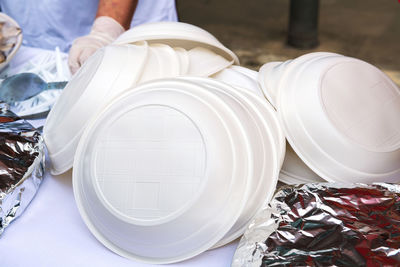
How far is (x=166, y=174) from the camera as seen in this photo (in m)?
0.79

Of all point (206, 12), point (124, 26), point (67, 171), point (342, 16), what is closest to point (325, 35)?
point (342, 16)

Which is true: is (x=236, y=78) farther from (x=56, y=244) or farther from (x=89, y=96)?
(x=56, y=244)

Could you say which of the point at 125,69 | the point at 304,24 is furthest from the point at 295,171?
the point at 304,24

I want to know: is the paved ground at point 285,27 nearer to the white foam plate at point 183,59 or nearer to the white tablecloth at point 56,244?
the white foam plate at point 183,59

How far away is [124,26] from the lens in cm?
162

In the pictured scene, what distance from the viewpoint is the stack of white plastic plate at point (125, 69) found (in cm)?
94

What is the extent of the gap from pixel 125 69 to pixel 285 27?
3541mm

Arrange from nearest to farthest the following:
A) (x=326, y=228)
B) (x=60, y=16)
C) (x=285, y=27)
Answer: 1. (x=326, y=228)
2. (x=60, y=16)
3. (x=285, y=27)

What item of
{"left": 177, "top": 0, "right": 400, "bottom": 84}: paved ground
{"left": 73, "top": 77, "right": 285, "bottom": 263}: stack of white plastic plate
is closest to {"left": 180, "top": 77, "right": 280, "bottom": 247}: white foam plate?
{"left": 73, "top": 77, "right": 285, "bottom": 263}: stack of white plastic plate

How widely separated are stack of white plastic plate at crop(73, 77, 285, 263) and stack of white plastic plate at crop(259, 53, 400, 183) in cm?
6

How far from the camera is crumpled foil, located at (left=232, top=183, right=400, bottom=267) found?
73cm

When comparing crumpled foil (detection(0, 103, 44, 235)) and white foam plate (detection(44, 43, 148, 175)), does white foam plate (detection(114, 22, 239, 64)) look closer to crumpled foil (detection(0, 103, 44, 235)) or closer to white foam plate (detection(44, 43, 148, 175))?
white foam plate (detection(44, 43, 148, 175))

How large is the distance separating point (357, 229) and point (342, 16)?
3.91 meters

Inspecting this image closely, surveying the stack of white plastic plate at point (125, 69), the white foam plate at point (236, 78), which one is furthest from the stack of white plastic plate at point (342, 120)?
the stack of white plastic plate at point (125, 69)
